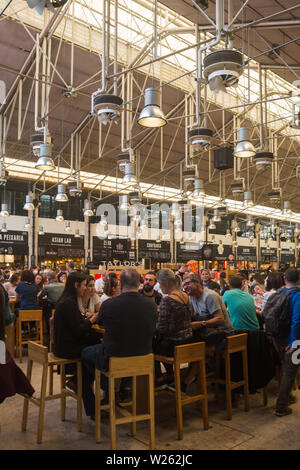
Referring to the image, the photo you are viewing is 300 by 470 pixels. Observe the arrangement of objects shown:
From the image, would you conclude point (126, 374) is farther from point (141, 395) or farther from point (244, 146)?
point (244, 146)

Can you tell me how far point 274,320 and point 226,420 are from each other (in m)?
1.07

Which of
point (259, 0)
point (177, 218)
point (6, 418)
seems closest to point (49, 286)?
point (6, 418)

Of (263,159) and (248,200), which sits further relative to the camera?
(248,200)

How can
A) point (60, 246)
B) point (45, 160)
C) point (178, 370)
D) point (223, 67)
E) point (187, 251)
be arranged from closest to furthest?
point (178, 370) < point (223, 67) < point (45, 160) < point (60, 246) < point (187, 251)

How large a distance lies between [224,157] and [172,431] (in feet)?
25.9

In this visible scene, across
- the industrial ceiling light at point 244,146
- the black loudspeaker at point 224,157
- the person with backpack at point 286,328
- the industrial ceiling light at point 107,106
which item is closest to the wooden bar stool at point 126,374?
the person with backpack at point 286,328

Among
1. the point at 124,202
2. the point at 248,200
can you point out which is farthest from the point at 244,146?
the point at 124,202

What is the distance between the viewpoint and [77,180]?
1333 centimetres

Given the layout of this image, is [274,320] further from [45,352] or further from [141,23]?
[141,23]

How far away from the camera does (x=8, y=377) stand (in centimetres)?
314

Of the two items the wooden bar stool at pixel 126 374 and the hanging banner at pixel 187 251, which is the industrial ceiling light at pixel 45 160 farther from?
the hanging banner at pixel 187 251

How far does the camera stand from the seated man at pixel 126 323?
3.20 m

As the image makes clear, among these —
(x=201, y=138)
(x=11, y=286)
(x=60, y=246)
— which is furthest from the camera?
(x=60, y=246)

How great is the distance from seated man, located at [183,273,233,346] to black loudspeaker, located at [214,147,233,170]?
6.47 metres
